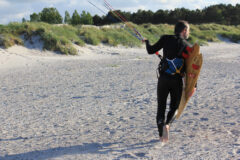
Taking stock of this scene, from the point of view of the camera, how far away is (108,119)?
5121 millimetres

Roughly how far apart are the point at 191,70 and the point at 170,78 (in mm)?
320

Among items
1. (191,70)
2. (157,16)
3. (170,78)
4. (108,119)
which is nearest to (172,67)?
(170,78)

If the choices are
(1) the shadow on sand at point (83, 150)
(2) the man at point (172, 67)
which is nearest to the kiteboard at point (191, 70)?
(2) the man at point (172, 67)

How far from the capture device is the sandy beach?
3.73 metres

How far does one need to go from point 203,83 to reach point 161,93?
4.62 metres

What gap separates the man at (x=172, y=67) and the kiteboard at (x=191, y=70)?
7cm

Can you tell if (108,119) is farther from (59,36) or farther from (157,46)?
(59,36)

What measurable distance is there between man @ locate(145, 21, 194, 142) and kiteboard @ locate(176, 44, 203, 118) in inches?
2.8

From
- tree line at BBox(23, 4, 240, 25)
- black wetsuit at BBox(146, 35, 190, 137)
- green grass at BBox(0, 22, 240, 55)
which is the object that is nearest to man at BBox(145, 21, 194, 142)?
black wetsuit at BBox(146, 35, 190, 137)

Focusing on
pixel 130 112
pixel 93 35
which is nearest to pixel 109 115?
pixel 130 112

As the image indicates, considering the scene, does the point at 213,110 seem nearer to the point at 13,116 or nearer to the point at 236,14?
the point at 13,116

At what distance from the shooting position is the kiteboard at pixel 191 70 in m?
3.71

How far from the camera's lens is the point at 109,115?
5367mm

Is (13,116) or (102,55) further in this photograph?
(102,55)
